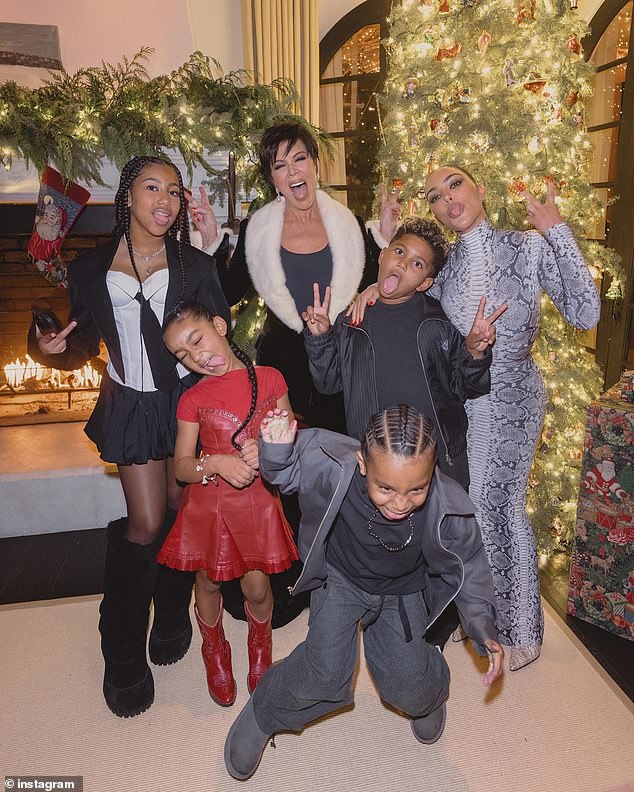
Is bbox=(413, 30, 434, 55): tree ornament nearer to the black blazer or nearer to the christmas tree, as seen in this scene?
the christmas tree

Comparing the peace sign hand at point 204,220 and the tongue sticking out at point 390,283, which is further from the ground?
the peace sign hand at point 204,220

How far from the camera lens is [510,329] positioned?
209cm

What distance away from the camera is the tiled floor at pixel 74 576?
8.02 feet

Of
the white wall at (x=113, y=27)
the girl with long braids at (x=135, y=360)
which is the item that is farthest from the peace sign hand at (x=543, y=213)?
the white wall at (x=113, y=27)

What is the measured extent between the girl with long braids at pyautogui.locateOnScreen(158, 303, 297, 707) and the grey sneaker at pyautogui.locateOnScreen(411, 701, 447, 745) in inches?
24.7

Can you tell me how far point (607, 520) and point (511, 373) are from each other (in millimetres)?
755

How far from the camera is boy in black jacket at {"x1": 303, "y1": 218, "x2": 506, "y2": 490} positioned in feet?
6.24

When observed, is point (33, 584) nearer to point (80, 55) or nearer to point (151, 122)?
point (151, 122)

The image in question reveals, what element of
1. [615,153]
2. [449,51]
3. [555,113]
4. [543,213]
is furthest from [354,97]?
[543,213]

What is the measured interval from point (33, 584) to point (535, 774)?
2.20 m

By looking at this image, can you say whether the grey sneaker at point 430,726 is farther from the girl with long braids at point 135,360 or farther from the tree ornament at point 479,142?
the tree ornament at point 479,142

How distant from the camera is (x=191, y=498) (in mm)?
→ 1938

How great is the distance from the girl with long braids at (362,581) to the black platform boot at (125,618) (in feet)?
1.39

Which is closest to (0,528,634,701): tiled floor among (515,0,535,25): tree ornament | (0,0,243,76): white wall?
(515,0,535,25): tree ornament
